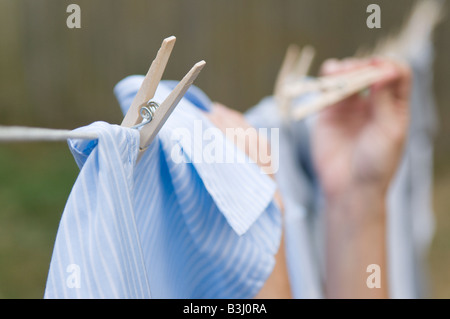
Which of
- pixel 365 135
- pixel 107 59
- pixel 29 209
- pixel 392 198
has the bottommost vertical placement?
pixel 29 209

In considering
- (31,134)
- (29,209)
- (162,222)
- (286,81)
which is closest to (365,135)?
(286,81)

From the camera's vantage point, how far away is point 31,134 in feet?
0.80

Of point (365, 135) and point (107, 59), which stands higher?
point (107, 59)

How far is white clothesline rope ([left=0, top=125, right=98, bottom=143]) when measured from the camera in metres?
0.23

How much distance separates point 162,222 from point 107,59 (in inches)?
80.3

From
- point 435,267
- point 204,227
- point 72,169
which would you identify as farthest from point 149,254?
point 435,267

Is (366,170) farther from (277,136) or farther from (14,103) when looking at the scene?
(14,103)

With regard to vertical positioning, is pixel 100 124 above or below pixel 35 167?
above

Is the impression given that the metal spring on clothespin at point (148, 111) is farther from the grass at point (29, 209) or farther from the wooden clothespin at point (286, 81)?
the grass at point (29, 209)

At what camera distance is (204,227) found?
0.41 metres

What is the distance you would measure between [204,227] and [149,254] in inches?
1.9

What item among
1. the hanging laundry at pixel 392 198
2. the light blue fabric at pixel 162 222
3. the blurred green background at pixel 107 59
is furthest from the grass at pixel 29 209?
the light blue fabric at pixel 162 222

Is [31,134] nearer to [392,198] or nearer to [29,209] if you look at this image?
[392,198]

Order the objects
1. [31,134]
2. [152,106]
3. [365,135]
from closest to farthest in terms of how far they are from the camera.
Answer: [31,134] → [152,106] → [365,135]
